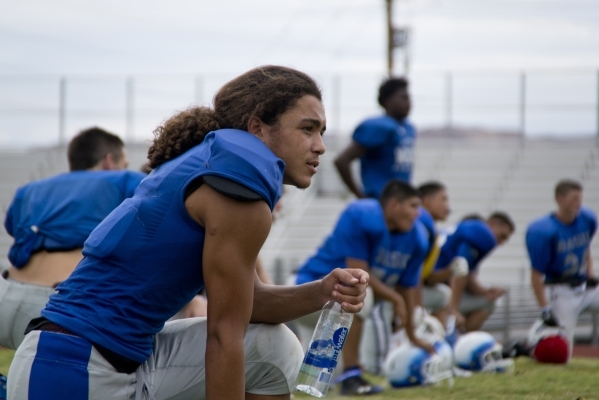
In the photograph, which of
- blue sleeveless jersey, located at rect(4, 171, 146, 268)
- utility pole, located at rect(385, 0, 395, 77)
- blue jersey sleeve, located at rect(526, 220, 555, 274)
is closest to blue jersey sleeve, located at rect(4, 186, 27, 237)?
blue sleeveless jersey, located at rect(4, 171, 146, 268)

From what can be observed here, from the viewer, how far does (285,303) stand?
3059 millimetres

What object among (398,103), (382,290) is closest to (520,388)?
(382,290)

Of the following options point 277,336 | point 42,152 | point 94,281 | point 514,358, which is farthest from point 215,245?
point 42,152

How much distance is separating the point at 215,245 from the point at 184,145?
47cm

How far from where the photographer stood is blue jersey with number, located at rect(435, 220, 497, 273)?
8.34 m

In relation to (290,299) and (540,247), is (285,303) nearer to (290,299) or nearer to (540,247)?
(290,299)

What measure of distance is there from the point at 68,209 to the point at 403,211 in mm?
2836

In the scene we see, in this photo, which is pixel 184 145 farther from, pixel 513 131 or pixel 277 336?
pixel 513 131

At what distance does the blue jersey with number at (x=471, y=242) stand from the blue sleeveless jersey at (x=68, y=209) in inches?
189

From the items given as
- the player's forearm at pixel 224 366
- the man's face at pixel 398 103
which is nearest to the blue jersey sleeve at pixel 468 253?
the man's face at pixel 398 103

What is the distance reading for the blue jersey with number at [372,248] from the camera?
632 centimetres

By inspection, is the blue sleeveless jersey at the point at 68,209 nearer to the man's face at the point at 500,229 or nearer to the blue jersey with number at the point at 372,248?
the blue jersey with number at the point at 372,248

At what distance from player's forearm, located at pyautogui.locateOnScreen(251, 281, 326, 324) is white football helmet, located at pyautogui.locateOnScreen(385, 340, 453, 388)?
10.1 feet

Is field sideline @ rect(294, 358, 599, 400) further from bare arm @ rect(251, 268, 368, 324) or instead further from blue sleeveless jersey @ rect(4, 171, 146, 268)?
bare arm @ rect(251, 268, 368, 324)
